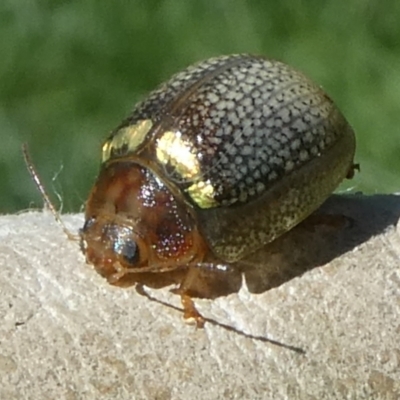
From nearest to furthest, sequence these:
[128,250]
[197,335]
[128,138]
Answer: [197,335] → [128,250] → [128,138]

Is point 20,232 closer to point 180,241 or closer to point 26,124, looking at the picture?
point 180,241

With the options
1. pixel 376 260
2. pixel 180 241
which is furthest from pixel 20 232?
pixel 376 260

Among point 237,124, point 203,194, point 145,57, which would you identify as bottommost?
Result: point 145,57

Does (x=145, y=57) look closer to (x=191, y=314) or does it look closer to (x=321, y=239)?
(x=321, y=239)

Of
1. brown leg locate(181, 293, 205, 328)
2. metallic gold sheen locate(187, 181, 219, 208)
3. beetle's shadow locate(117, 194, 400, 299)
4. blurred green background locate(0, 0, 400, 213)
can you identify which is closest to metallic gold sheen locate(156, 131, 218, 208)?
metallic gold sheen locate(187, 181, 219, 208)

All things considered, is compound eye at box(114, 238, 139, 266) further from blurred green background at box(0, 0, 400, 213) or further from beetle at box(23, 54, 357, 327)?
blurred green background at box(0, 0, 400, 213)

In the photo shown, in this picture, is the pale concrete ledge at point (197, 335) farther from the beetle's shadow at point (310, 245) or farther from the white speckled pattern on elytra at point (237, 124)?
the white speckled pattern on elytra at point (237, 124)

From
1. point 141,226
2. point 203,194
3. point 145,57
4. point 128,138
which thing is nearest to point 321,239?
point 203,194

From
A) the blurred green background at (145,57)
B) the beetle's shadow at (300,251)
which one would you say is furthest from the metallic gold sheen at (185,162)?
the blurred green background at (145,57)
